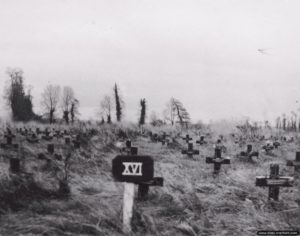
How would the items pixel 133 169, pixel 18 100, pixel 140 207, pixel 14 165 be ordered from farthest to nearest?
1. pixel 18 100
2. pixel 14 165
3. pixel 140 207
4. pixel 133 169

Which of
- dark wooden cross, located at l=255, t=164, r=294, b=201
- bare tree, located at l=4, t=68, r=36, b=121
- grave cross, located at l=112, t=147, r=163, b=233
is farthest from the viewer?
bare tree, located at l=4, t=68, r=36, b=121

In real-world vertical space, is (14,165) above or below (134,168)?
below

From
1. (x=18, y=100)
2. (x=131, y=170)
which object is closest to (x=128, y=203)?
(x=131, y=170)

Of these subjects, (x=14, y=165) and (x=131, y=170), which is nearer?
(x=131, y=170)

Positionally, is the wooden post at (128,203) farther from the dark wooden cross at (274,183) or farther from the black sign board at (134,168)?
the dark wooden cross at (274,183)

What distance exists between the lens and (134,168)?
416 cm

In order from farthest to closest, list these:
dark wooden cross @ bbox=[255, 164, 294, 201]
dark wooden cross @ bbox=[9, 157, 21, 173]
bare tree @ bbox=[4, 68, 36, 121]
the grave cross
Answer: bare tree @ bbox=[4, 68, 36, 121] → dark wooden cross @ bbox=[9, 157, 21, 173] → dark wooden cross @ bbox=[255, 164, 294, 201] → the grave cross

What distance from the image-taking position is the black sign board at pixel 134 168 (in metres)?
4.14

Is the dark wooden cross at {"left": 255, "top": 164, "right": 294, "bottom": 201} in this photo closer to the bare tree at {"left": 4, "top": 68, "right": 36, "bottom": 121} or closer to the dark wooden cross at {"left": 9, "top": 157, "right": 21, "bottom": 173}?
the dark wooden cross at {"left": 9, "top": 157, "right": 21, "bottom": 173}

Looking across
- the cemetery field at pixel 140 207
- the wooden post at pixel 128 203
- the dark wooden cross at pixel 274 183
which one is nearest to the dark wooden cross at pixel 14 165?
the cemetery field at pixel 140 207

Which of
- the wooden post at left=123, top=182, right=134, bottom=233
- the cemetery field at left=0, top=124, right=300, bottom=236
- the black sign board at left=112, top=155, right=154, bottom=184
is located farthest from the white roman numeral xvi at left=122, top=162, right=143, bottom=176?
the cemetery field at left=0, top=124, right=300, bottom=236

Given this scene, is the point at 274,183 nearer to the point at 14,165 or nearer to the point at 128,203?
the point at 128,203

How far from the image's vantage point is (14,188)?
5746 millimetres

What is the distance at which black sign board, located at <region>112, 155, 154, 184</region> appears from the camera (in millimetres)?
4139
